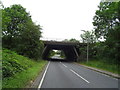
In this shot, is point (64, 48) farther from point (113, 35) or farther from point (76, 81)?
point (76, 81)

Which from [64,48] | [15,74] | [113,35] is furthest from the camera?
[64,48]

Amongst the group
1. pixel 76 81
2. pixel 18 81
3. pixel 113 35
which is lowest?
pixel 76 81

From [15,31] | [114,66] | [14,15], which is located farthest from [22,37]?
[114,66]

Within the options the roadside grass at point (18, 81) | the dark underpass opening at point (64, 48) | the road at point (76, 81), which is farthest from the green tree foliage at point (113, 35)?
the dark underpass opening at point (64, 48)

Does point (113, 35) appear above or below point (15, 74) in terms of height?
above

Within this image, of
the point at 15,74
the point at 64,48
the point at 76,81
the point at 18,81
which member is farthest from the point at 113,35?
the point at 64,48

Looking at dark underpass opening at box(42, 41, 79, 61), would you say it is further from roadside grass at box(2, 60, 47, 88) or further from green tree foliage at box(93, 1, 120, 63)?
roadside grass at box(2, 60, 47, 88)

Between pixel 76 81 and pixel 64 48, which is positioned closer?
pixel 76 81

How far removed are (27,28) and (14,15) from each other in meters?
12.2

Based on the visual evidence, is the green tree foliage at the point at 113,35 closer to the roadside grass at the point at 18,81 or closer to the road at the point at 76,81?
the road at the point at 76,81

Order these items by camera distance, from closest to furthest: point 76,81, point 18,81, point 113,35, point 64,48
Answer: point 18,81 < point 76,81 < point 113,35 < point 64,48

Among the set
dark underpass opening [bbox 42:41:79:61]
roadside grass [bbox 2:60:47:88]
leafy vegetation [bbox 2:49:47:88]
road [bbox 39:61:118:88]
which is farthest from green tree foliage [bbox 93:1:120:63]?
dark underpass opening [bbox 42:41:79:61]

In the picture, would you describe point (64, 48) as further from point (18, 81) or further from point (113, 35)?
point (18, 81)

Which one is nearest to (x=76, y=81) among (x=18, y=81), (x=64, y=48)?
(x=18, y=81)
